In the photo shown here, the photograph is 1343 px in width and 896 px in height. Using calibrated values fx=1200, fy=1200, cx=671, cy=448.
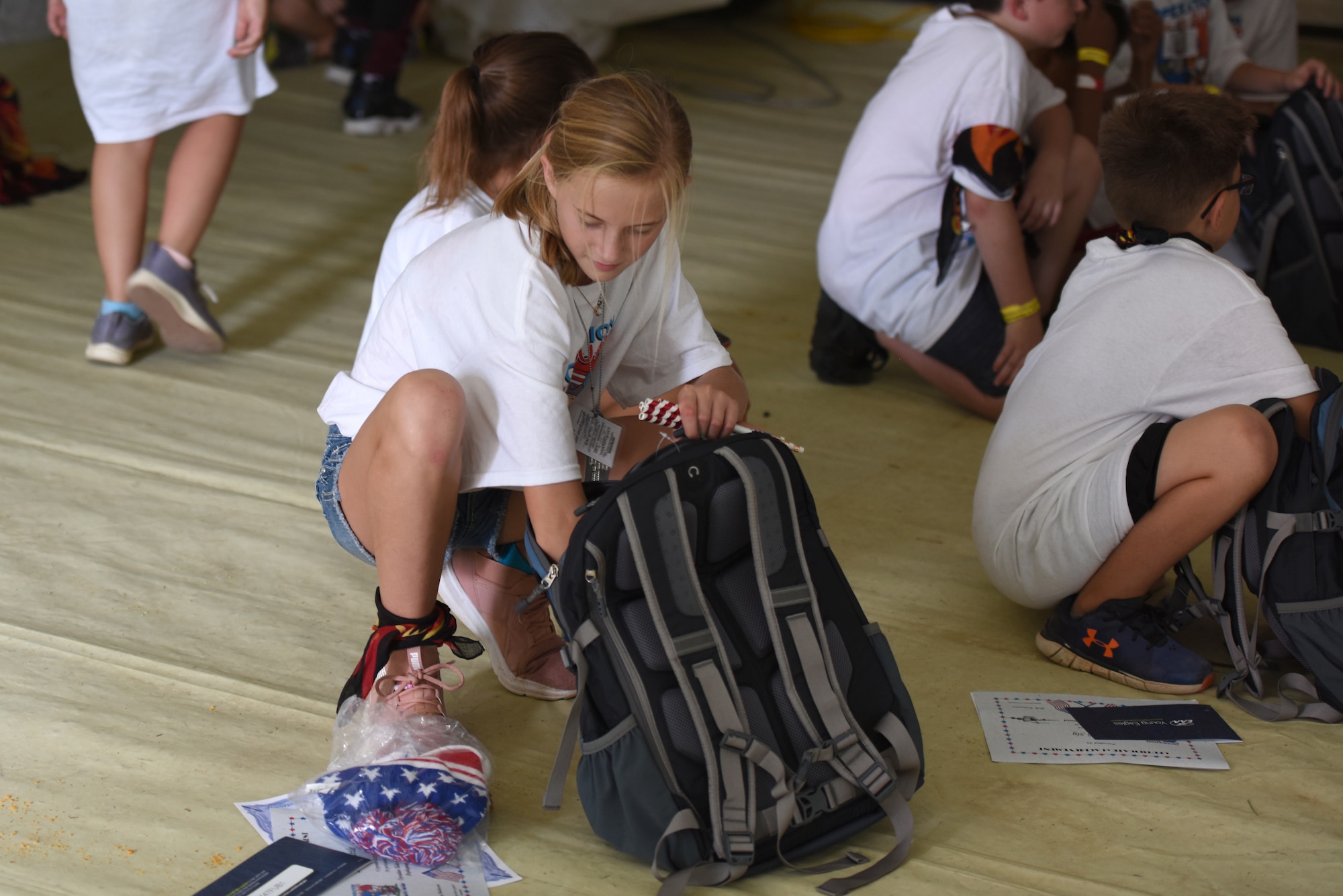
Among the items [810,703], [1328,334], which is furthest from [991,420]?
[810,703]

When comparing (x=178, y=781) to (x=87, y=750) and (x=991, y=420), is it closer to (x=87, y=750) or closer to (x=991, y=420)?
(x=87, y=750)

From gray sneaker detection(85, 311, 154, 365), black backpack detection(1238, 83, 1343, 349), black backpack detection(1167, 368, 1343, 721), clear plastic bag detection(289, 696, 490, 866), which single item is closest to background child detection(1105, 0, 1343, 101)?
black backpack detection(1238, 83, 1343, 349)

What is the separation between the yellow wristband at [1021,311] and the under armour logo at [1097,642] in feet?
2.71

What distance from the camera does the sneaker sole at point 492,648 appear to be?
1.47 m

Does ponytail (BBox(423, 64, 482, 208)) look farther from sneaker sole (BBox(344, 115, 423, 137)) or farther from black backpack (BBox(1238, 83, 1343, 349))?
sneaker sole (BBox(344, 115, 423, 137))

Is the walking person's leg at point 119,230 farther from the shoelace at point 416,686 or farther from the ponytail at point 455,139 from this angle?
the shoelace at point 416,686

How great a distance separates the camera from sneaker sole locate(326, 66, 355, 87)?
13.3 feet

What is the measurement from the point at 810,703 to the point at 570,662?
0.81 ft

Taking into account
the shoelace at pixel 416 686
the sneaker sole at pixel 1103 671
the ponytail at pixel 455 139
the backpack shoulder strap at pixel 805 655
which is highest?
the ponytail at pixel 455 139

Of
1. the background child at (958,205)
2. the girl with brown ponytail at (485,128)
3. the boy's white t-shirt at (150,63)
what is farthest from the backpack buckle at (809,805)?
the boy's white t-shirt at (150,63)

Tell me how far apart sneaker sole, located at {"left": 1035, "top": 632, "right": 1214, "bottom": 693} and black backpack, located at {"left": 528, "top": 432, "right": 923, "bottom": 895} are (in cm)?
45

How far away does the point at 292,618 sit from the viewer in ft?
5.16

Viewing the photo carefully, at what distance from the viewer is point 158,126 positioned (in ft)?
7.35

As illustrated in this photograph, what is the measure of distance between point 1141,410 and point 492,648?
86 cm
